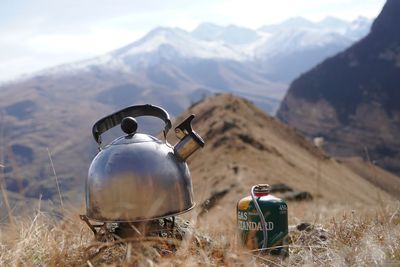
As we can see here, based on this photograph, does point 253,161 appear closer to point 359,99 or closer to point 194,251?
point 194,251

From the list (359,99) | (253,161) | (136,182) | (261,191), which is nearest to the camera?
(136,182)

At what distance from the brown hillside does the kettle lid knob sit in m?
12.1

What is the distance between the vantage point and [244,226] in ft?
11.5

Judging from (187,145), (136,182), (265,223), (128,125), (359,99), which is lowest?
(359,99)

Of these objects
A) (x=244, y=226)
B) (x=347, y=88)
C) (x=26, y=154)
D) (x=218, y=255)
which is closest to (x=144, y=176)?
(x=218, y=255)

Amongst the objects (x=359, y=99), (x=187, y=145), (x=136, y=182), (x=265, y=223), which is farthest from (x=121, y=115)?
(x=359, y=99)

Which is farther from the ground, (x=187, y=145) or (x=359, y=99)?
(x=187, y=145)

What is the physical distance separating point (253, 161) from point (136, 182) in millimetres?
19299

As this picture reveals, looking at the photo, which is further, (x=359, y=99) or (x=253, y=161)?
(x=359, y=99)

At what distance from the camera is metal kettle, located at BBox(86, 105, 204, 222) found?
2.89 meters

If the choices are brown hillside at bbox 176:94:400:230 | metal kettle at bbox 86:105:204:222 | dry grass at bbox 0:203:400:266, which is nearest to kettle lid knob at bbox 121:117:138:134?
metal kettle at bbox 86:105:204:222

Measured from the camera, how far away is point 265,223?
3354 millimetres

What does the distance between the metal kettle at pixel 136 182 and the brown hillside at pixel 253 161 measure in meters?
12.1

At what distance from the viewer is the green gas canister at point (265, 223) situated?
3369 millimetres
